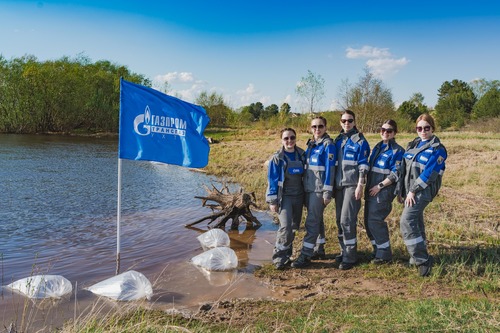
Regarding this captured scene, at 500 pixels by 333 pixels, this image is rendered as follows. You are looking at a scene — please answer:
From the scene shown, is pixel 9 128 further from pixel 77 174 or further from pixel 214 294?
pixel 214 294

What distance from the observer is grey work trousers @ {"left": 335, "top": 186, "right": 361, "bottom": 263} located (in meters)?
6.32

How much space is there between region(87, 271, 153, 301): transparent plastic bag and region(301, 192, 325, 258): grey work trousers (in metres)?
2.55

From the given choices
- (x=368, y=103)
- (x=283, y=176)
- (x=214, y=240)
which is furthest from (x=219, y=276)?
(x=368, y=103)

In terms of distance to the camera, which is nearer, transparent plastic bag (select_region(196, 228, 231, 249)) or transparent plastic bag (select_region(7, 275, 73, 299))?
transparent plastic bag (select_region(7, 275, 73, 299))

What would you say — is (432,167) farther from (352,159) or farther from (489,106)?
(489,106)

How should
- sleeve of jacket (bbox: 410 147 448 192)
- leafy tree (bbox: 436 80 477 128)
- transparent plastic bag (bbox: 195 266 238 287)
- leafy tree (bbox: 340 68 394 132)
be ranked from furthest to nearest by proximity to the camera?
1. leafy tree (bbox: 436 80 477 128)
2. leafy tree (bbox: 340 68 394 132)
3. transparent plastic bag (bbox: 195 266 238 287)
4. sleeve of jacket (bbox: 410 147 448 192)

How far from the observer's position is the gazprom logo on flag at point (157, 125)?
643cm

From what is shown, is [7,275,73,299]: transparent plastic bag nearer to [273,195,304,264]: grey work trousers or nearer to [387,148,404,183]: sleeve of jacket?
[273,195,304,264]: grey work trousers

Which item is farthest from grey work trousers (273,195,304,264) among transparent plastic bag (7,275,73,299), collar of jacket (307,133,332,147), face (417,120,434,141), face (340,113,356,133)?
transparent plastic bag (7,275,73,299)

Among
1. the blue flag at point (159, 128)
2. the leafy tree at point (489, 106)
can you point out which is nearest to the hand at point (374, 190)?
the blue flag at point (159, 128)

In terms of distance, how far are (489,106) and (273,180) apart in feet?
195

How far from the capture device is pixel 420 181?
571cm

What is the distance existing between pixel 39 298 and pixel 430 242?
246 inches

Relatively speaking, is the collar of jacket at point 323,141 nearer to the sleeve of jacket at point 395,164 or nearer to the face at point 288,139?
the face at point 288,139
